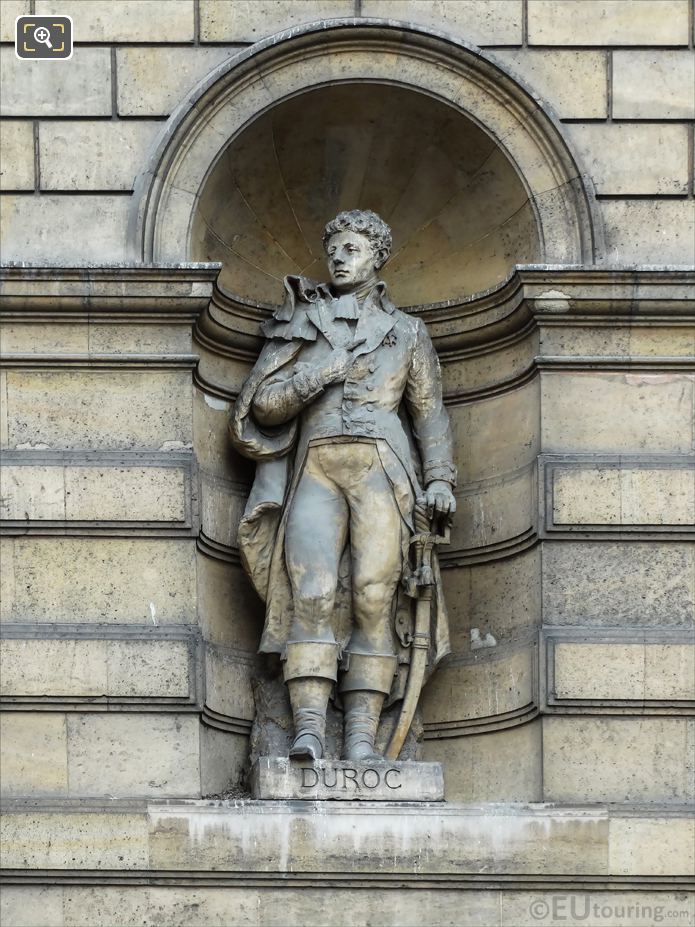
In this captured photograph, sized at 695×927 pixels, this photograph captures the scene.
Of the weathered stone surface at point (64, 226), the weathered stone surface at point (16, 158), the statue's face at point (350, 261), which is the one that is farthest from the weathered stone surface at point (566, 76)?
the weathered stone surface at point (16, 158)

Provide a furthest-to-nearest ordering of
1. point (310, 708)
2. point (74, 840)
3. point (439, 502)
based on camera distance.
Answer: point (439, 502)
point (310, 708)
point (74, 840)

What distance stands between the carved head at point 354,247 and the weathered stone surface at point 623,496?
175cm

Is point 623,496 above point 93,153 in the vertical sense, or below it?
below

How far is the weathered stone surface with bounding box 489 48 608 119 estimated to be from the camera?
18750 millimetres

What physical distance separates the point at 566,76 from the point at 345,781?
4626mm

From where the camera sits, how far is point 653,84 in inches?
740

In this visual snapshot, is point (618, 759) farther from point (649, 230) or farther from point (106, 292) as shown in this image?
point (106, 292)

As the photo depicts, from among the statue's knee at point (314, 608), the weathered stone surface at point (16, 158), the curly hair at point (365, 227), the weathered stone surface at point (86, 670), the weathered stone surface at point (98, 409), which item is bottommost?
the weathered stone surface at point (86, 670)

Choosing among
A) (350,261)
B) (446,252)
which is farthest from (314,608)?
(446,252)

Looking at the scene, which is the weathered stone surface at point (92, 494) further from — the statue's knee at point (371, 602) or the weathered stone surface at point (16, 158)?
the weathered stone surface at point (16, 158)

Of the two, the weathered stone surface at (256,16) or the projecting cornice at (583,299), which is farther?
the weathered stone surface at (256,16)

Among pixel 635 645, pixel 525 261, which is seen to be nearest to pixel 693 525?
pixel 635 645

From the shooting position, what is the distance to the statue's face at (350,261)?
734 inches

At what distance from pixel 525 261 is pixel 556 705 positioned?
2872 mm
